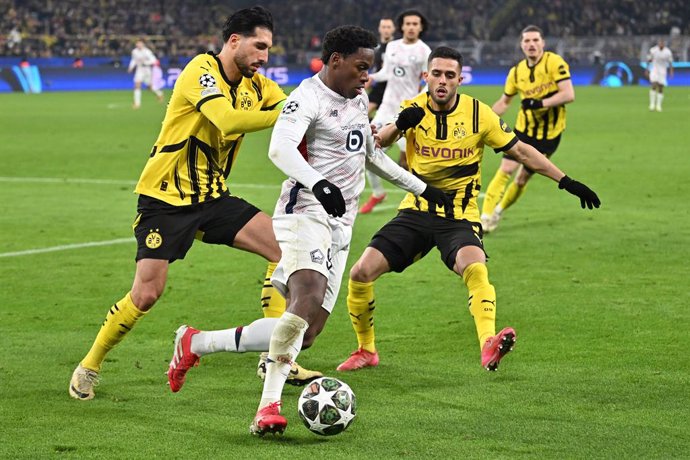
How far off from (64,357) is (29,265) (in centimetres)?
379

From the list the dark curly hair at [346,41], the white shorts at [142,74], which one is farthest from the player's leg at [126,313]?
the white shorts at [142,74]

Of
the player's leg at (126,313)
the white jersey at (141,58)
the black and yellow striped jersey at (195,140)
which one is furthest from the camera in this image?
the white jersey at (141,58)

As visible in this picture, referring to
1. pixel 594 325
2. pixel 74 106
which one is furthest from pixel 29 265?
pixel 74 106

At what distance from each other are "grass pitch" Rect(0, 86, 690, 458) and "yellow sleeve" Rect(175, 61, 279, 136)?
152cm

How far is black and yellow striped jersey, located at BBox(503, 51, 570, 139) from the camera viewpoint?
13852 mm

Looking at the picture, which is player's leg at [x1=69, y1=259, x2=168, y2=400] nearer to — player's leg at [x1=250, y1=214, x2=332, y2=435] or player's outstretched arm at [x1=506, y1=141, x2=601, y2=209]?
player's leg at [x1=250, y1=214, x2=332, y2=435]

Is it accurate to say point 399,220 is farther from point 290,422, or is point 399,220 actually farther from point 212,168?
point 290,422

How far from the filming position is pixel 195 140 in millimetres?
7051

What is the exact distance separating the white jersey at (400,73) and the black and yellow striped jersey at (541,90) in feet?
6.31

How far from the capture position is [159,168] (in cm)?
708

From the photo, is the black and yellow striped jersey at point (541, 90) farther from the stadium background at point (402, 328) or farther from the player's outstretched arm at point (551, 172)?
the player's outstretched arm at point (551, 172)

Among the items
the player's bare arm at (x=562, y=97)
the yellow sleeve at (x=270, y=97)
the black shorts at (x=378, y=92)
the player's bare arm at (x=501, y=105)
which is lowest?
the black shorts at (x=378, y=92)

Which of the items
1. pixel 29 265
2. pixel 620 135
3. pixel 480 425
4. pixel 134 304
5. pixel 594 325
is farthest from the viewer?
pixel 620 135

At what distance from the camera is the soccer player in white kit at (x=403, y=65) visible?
15492 mm
